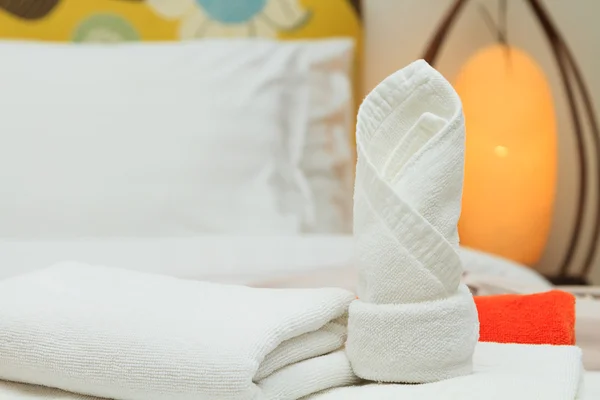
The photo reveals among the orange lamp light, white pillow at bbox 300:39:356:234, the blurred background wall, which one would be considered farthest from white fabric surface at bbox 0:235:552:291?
the blurred background wall

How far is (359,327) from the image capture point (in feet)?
2.52

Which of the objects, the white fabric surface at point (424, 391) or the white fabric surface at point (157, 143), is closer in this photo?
the white fabric surface at point (424, 391)

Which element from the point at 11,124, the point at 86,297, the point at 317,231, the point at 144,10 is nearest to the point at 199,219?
the point at 317,231

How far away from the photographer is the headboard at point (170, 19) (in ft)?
7.25

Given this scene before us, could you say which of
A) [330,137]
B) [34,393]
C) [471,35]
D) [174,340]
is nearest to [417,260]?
[174,340]

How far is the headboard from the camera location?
87.0 inches

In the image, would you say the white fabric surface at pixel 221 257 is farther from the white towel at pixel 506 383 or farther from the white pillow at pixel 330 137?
the white towel at pixel 506 383

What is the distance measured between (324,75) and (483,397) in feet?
4.78

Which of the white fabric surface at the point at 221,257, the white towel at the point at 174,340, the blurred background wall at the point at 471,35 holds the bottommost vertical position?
the white fabric surface at the point at 221,257

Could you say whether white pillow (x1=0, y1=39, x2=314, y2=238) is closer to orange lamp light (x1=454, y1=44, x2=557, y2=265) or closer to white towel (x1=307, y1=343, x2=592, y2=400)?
orange lamp light (x1=454, y1=44, x2=557, y2=265)

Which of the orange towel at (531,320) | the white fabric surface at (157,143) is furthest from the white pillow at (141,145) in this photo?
the orange towel at (531,320)

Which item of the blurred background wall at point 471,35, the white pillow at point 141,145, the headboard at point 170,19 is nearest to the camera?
the white pillow at point 141,145

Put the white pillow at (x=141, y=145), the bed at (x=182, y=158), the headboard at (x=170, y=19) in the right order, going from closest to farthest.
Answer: the bed at (x=182, y=158), the white pillow at (x=141, y=145), the headboard at (x=170, y=19)

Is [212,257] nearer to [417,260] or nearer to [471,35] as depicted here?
[417,260]
